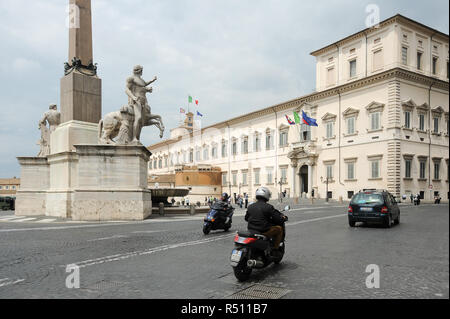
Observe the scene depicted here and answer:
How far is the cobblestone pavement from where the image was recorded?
4793 millimetres

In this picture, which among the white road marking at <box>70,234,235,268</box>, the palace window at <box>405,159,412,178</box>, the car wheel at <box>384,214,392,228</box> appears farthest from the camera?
the palace window at <box>405,159,412,178</box>

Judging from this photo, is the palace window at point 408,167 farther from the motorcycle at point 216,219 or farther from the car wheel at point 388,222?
the motorcycle at point 216,219

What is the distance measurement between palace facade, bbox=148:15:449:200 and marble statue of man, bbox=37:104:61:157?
2625 cm

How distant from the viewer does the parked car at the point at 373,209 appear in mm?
13812

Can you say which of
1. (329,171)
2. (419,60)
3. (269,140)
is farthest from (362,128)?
(269,140)

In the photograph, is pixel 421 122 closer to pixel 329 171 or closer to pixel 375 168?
pixel 375 168

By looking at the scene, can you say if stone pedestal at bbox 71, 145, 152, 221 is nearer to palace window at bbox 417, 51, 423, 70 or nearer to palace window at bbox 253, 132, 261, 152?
palace window at bbox 417, 51, 423, 70

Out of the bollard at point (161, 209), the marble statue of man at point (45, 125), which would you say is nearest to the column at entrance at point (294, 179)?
the bollard at point (161, 209)

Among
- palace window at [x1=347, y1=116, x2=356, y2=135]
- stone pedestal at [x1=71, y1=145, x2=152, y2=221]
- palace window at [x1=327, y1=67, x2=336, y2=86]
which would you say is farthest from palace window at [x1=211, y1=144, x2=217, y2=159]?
stone pedestal at [x1=71, y1=145, x2=152, y2=221]

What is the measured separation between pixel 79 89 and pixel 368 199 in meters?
13.7

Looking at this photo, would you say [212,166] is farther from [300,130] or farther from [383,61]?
[383,61]

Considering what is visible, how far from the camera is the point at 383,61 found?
4125 centimetres
